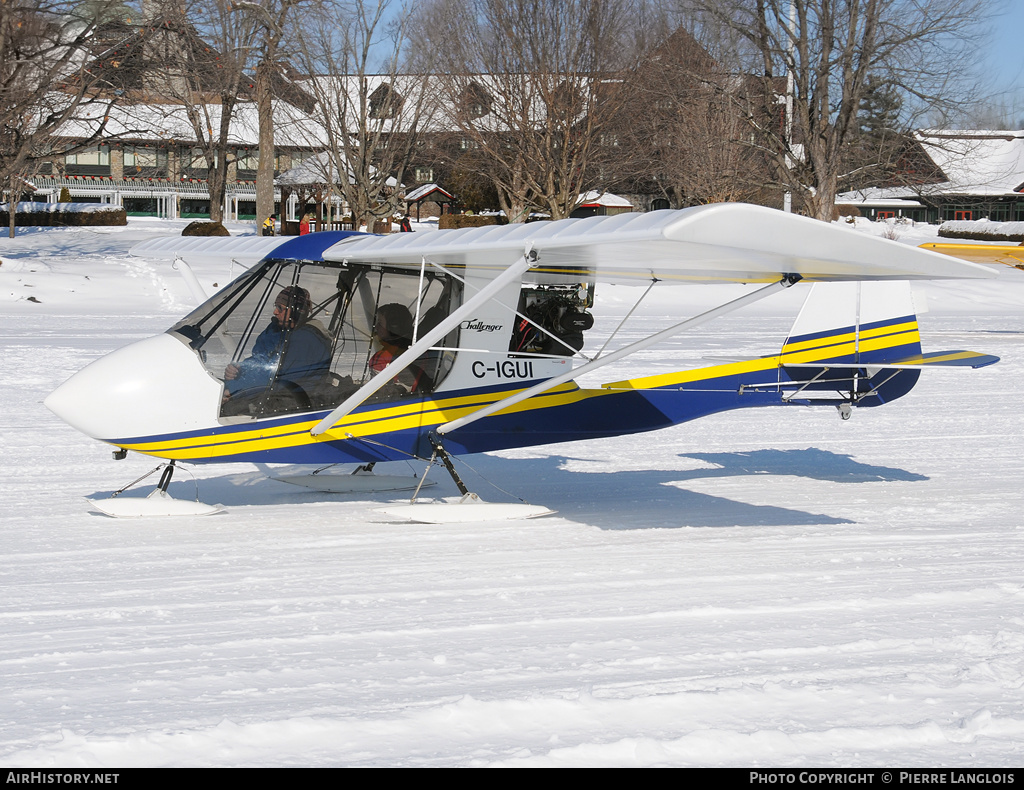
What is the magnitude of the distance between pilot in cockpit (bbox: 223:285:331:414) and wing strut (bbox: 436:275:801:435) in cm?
103

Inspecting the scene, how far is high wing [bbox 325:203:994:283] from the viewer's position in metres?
4.58

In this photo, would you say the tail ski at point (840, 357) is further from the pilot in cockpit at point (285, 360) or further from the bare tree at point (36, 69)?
the bare tree at point (36, 69)

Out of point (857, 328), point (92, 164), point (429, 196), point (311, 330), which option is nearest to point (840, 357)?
point (857, 328)

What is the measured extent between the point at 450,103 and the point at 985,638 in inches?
1111

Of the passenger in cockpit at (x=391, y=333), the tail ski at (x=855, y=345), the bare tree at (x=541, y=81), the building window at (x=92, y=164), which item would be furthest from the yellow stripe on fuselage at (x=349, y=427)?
the building window at (x=92, y=164)

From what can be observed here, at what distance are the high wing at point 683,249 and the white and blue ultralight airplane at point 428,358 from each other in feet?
0.07

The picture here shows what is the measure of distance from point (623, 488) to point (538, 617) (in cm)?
350

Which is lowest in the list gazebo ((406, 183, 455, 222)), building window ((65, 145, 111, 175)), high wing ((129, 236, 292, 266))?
high wing ((129, 236, 292, 266))

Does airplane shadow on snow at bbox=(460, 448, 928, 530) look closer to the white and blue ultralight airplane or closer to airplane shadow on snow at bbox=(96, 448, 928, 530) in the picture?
airplane shadow on snow at bbox=(96, 448, 928, 530)

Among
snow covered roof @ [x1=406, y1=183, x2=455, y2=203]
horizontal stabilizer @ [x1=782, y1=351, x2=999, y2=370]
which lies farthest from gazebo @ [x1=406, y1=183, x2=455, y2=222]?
horizontal stabilizer @ [x1=782, y1=351, x2=999, y2=370]

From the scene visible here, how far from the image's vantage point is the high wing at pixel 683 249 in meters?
4.58

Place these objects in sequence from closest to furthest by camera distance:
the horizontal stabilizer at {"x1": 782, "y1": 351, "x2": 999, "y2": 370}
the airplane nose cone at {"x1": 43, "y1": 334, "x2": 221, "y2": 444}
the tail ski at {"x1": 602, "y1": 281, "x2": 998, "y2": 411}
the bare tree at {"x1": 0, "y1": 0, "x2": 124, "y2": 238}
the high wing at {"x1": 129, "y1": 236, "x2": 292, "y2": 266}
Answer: the airplane nose cone at {"x1": 43, "y1": 334, "x2": 221, "y2": 444}
the high wing at {"x1": 129, "y1": 236, "x2": 292, "y2": 266}
the horizontal stabilizer at {"x1": 782, "y1": 351, "x2": 999, "y2": 370}
the tail ski at {"x1": 602, "y1": 281, "x2": 998, "y2": 411}
the bare tree at {"x1": 0, "y1": 0, "x2": 124, "y2": 238}

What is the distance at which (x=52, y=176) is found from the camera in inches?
2454
